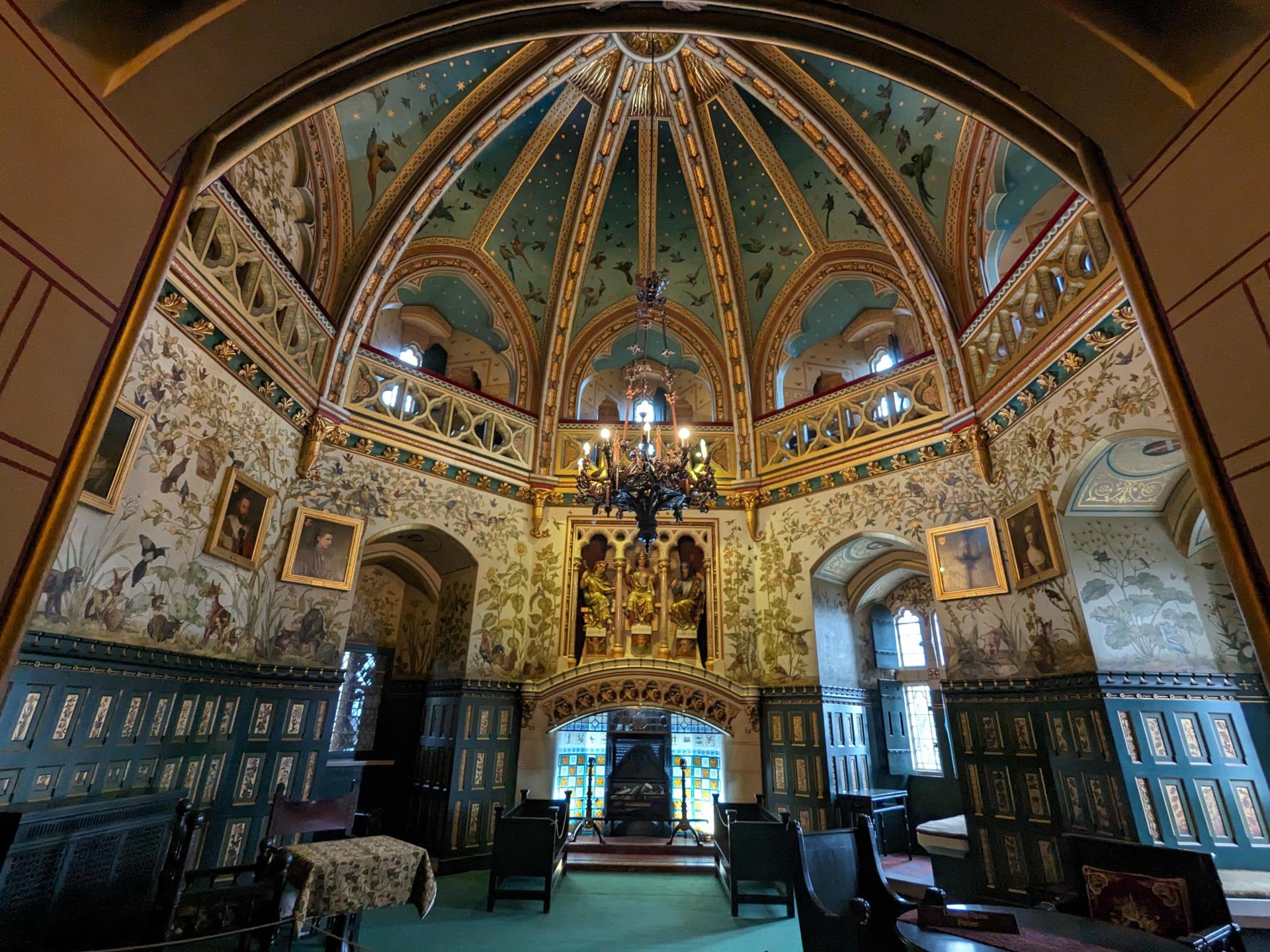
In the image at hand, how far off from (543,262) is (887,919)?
12893 mm

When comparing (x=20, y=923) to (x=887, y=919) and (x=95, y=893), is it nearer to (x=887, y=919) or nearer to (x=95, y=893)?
(x=95, y=893)

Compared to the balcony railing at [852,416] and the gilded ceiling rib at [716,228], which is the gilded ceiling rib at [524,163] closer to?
the gilded ceiling rib at [716,228]

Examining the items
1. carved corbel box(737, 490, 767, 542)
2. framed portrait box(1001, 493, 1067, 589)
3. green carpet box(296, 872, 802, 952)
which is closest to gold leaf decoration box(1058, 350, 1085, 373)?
framed portrait box(1001, 493, 1067, 589)

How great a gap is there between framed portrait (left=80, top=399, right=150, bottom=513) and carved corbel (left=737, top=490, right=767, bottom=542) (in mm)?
9648

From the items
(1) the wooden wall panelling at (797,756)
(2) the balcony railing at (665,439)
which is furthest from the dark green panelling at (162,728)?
(1) the wooden wall panelling at (797,756)

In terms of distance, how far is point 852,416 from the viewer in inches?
464

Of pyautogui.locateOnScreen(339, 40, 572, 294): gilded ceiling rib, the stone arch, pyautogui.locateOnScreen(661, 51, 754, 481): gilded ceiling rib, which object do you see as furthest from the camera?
pyautogui.locateOnScreen(661, 51, 754, 481): gilded ceiling rib

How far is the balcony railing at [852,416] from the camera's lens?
10.8m

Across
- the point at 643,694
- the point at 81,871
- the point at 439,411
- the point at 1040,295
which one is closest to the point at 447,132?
the point at 439,411

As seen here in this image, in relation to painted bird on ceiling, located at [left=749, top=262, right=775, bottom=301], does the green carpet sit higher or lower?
lower

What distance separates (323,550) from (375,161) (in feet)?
21.8

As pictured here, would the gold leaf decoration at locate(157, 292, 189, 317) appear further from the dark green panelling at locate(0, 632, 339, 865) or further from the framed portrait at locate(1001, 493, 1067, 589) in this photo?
the framed portrait at locate(1001, 493, 1067, 589)

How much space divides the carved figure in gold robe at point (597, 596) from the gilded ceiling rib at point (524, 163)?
7372mm

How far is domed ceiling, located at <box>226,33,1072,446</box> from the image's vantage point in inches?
407
